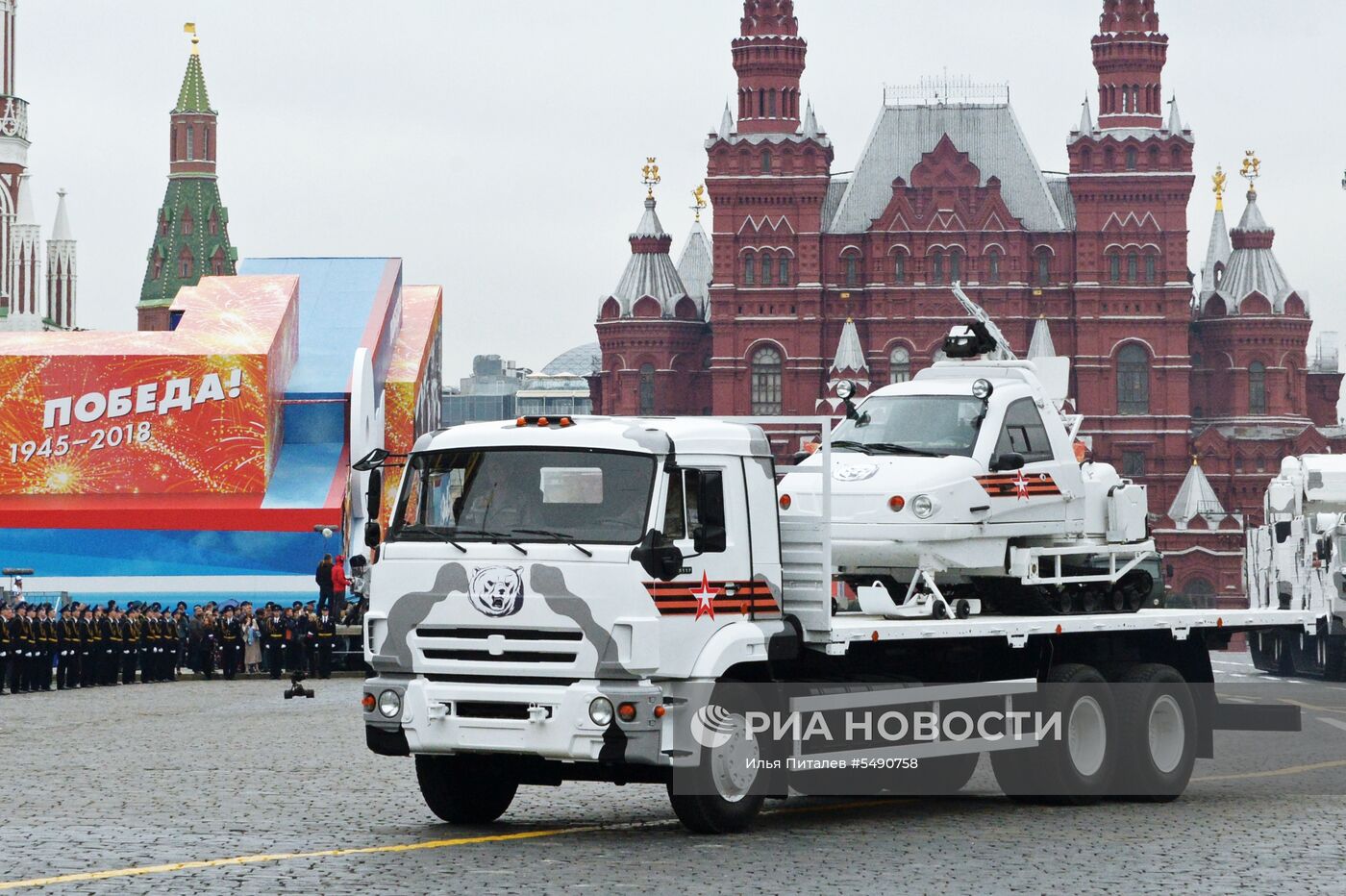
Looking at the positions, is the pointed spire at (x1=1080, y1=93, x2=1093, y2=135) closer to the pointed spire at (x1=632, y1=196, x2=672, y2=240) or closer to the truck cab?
the pointed spire at (x1=632, y1=196, x2=672, y2=240)

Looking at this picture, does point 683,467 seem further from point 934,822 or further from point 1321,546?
point 1321,546

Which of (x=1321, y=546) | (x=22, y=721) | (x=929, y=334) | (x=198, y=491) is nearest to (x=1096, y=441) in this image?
(x=929, y=334)

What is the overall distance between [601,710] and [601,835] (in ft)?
3.89

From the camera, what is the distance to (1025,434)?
54.3 feet

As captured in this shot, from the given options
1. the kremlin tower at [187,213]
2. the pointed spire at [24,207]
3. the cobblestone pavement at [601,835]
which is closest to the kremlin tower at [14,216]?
the pointed spire at [24,207]

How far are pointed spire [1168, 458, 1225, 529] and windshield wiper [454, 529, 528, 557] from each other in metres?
85.1

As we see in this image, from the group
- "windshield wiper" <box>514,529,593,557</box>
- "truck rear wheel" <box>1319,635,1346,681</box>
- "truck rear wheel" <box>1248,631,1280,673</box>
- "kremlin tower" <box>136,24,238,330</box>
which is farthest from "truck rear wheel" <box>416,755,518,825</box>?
"kremlin tower" <box>136,24,238,330</box>

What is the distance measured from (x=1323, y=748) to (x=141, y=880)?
45.2ft

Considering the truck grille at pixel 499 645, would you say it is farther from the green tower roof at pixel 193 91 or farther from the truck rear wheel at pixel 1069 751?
the green tower roof at pixel 193 91

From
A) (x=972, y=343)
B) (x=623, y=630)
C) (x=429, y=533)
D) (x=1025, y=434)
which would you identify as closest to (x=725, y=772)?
(x=623, y=630)

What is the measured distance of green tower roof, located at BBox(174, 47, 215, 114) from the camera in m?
139

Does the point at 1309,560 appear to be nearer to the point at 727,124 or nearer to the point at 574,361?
the point at 727,124

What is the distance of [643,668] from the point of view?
1255 centimetres

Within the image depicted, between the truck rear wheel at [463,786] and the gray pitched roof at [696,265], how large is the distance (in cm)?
9330
